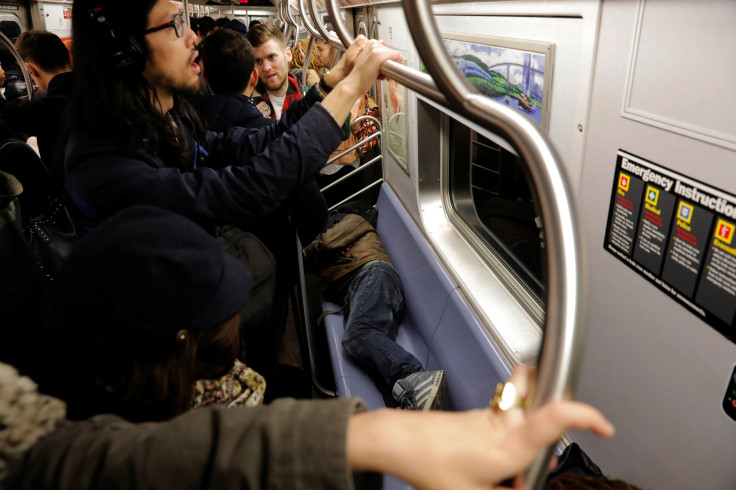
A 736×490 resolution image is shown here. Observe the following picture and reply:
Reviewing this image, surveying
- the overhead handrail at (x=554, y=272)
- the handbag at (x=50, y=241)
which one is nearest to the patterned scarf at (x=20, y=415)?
the overhead handrail at (x=554, y=272)

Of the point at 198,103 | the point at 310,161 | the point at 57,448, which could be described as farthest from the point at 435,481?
the point at 198,103

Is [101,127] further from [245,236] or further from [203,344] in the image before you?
[203,344]

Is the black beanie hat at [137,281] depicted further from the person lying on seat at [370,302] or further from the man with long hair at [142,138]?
the person lying on seat at [370,302]

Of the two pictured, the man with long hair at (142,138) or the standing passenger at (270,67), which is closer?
the man with long hair at (142,138)

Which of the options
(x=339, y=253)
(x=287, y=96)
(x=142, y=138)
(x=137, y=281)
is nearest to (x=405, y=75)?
(x=137, y=281)

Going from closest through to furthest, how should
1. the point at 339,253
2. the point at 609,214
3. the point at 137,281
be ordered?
the point at 137,281, the point at 609,214, the point at 339,253

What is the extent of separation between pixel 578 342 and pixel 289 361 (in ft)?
10.6

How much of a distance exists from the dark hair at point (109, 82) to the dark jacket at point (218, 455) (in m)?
0.92

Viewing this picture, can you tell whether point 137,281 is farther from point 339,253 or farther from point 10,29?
point 10,29

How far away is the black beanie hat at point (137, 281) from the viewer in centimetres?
80

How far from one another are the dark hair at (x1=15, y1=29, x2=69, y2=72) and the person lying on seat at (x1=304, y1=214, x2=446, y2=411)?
205cm

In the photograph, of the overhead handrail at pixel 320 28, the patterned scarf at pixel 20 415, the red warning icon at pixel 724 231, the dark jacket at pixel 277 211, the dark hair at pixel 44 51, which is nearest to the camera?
the patterned scarf at pixel 20 415

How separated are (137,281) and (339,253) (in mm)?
3049

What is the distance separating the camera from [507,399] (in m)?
0.53
